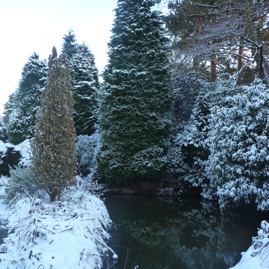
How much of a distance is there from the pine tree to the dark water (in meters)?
1.86

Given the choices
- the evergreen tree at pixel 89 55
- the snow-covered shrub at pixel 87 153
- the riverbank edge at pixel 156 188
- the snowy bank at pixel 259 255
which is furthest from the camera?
the evergreen tree at pixel 89 55

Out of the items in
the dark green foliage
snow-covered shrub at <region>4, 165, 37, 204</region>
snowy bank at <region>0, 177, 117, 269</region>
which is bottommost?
snowy bank at <region>0, 177, 117, 269</region>

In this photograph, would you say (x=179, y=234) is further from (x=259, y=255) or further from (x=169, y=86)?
(x=169, y=86)

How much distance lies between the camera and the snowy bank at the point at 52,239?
9.76ft

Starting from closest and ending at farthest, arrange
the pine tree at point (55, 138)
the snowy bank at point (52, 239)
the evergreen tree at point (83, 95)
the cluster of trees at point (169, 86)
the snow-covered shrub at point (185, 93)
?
the snowy bank at point (52, 239) → the pine tree at point (55, 138) → the cluster of trees at point (169, 86) → the snow-covered shrub at point (185, 93) → the evergreen tree at point (83, 95)

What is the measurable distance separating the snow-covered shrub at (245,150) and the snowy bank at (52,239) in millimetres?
4035

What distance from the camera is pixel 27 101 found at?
15398 mm

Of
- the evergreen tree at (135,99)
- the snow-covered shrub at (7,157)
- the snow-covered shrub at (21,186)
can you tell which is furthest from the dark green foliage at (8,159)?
the evergreen tree at (135,99)

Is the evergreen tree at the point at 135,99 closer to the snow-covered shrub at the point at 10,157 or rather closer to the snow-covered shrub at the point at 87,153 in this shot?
the snow-covered shrub at the point at 87,153

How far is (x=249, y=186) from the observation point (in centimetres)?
598

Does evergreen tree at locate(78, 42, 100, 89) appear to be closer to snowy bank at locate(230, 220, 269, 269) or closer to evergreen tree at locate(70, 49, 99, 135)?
evergreen tree at locate(70, 49, 99, 135)

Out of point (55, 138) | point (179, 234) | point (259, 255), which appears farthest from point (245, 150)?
point (55, 138)

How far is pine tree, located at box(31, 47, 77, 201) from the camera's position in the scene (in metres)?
4.84

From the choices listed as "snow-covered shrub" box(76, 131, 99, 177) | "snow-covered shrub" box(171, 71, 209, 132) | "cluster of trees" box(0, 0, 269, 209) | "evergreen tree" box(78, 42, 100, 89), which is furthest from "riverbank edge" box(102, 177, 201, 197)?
"evergreen tree" box(78, 42, 100, 89)
